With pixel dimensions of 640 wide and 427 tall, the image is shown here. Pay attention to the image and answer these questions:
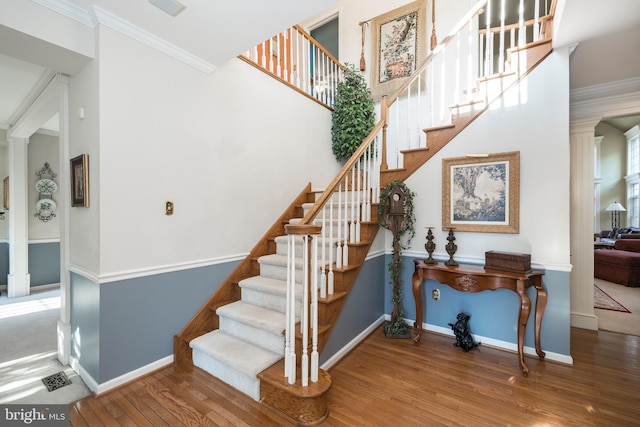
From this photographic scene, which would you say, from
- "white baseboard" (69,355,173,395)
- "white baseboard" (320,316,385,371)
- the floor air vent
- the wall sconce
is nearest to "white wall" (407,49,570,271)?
"white baseboard" (320,316,385,371)

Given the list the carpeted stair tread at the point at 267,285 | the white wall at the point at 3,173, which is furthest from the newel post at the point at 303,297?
the white wall at the point at 3,173

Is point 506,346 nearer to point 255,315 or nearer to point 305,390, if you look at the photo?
point 305,390

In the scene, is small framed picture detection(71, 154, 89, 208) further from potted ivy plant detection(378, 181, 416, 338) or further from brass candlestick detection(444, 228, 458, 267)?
brass candlestick detection(444, 228, 458, 267)

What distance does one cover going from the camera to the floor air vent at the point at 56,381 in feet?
7.14

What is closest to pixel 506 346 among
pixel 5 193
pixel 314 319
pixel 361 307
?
pixel 361 307

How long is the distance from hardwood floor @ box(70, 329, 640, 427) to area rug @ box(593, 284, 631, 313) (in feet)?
5.14

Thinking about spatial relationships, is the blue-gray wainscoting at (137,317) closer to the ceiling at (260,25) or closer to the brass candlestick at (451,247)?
the brass candlestick at (451,247)

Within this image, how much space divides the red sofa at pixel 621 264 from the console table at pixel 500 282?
13.5 ft

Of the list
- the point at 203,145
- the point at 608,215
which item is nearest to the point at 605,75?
the point at 203,145

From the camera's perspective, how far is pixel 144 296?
2287mm

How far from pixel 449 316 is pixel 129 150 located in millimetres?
3414

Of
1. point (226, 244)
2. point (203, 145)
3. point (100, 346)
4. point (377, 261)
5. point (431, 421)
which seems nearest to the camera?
point (431, 421)

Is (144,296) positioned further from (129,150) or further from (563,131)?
(563,131)

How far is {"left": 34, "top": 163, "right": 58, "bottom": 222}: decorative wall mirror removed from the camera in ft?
16.4
